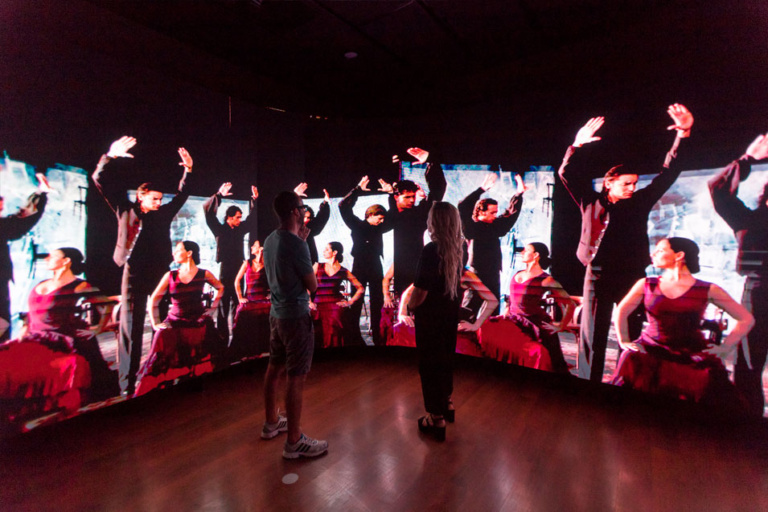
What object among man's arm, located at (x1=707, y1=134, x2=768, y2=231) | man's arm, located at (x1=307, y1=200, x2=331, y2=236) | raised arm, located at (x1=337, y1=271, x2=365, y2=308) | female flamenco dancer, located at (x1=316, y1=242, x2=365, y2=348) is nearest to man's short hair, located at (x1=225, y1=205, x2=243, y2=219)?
man's arm, located at (x1=307, y1=200, x2=331, y2=236)

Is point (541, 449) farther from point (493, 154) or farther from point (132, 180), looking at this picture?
point (132, 180)

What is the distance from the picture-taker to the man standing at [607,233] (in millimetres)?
2775

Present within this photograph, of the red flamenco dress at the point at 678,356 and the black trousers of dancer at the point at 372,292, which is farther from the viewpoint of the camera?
the black trousers of dancer at the point at 372,292

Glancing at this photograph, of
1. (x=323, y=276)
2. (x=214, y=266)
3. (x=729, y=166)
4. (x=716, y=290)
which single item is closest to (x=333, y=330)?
(x=323, y=276)

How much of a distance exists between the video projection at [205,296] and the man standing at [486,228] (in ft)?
0.18

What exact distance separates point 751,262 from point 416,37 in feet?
10.2

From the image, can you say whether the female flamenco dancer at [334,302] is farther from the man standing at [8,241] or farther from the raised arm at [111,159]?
the man standing at [8,241]

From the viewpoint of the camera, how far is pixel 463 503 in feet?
5.77

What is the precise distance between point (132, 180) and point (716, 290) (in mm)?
4753

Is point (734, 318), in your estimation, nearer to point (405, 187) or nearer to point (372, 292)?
point (405, 187)

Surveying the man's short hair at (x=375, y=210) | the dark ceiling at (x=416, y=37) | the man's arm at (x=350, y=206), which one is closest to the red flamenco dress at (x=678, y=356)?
the dark ceiling at (x=416, y=37)

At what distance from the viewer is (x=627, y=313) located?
2871 millimetres

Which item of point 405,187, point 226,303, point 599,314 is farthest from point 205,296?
point 599,314

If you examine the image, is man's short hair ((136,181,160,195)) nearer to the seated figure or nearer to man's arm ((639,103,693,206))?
the seated figure
